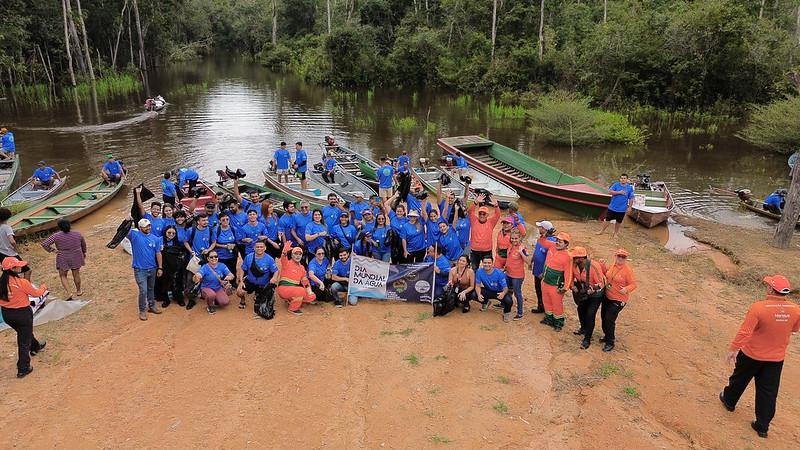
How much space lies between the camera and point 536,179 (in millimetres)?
17297

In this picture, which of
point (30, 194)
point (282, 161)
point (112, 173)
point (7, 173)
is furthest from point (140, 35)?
point (282, 161)

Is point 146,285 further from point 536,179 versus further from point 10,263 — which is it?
point 536,179

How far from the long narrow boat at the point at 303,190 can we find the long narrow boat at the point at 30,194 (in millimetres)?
6171

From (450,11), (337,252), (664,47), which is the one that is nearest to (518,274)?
(337,252)

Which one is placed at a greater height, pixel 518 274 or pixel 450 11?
pixel 450 11

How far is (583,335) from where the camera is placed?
7602mm

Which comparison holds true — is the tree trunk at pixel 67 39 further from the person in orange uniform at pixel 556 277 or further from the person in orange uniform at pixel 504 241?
the person in orange uniform at pixel 556 277

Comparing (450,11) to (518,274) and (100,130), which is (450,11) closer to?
(100,130)

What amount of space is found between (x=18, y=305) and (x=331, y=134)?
20.8m

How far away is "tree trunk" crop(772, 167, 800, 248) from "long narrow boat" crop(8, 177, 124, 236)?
57.0ft

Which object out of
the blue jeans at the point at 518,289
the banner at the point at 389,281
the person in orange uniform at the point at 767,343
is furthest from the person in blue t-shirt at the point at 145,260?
the person in orange uniform at the point at 767,343

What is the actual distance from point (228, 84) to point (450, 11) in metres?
19.5

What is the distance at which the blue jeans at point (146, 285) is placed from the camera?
315 inches

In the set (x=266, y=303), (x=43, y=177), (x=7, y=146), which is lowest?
(x=266, y=303)
